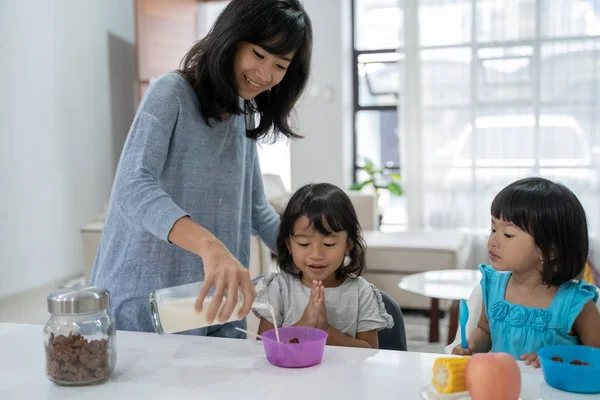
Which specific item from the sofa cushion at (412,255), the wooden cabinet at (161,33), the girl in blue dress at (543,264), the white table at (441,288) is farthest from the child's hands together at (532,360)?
the wooden cabinet at (161,33)

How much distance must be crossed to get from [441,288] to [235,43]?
2.25 m

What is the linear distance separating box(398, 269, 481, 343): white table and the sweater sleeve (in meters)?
2.07

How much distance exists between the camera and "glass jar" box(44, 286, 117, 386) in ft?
3.20

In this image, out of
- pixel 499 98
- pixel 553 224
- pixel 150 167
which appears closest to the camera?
pixel 150 167

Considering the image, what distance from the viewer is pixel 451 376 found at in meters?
0.89

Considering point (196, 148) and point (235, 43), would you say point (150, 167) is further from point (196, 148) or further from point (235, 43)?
point (235, 43)

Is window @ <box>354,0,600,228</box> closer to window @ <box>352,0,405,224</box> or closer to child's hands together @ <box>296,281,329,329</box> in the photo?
window @ <box>352,0,405,224</box>

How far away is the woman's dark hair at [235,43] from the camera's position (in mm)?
1275

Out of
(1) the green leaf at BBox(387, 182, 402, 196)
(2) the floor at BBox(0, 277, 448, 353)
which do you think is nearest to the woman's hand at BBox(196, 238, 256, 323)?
(2) the floor at BBox(0, 277, 448, 353)

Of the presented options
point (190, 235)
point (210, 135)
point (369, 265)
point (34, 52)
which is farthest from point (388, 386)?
point (34, 52)

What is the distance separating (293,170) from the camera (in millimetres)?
5562

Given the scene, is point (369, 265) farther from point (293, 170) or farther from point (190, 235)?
point (190, 235)

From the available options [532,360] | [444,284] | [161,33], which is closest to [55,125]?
[161,33]

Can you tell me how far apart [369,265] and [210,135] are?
9.34ft
